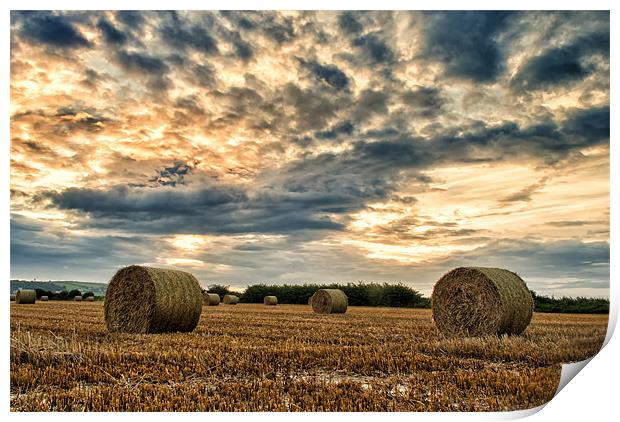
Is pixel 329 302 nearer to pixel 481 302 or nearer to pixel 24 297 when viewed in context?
pixel 481 302

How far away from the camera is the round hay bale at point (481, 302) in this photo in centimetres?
966

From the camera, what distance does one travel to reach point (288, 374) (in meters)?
5.82

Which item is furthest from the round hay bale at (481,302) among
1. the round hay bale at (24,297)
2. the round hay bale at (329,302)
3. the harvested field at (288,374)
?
the round hay bale at (24,297)

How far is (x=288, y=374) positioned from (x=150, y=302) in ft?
16.4

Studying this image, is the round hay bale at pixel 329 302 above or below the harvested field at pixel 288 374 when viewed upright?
above

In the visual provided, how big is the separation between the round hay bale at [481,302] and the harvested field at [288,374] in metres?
0.86

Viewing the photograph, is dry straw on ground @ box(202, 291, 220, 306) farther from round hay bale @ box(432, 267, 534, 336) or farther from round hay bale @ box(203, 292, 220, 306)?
round hay bale @ box(432, 267, 534, 336)

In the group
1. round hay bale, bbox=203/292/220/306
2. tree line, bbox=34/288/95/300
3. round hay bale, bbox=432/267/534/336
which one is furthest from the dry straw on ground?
round hay bale, bbox=432/267/534/336

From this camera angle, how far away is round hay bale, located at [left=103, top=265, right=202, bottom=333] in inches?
398

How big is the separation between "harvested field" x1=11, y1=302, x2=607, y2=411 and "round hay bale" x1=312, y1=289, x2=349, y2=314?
9.82 metres

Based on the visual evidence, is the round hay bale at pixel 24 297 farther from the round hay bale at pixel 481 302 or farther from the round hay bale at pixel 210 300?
the round hay bale at pixel 481 302
